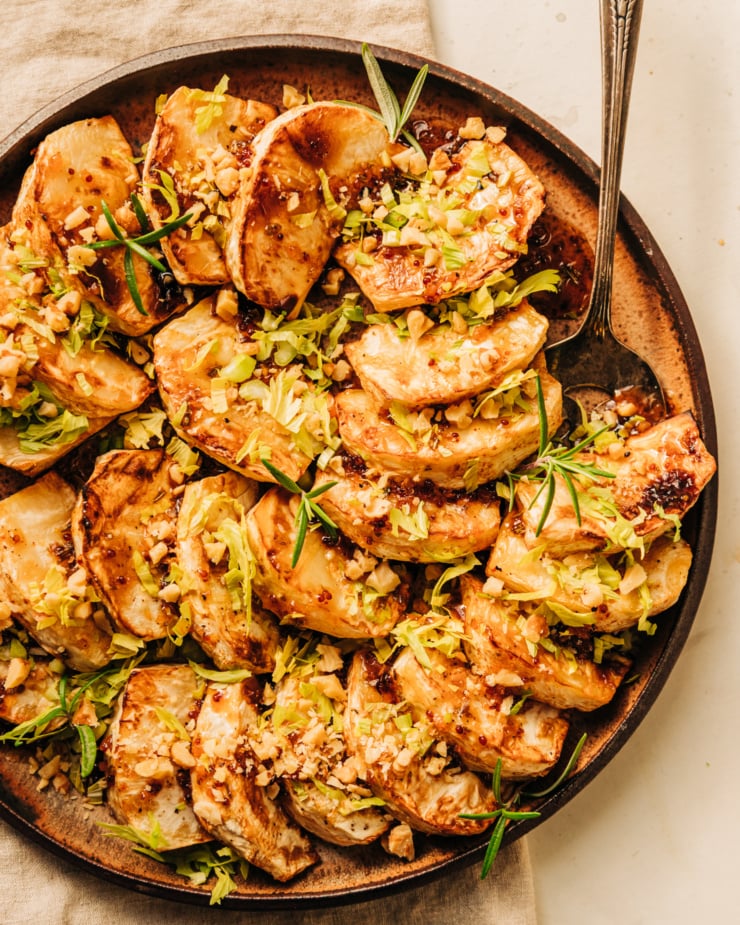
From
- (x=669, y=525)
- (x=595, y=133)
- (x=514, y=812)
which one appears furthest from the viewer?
(x=595, y=133)

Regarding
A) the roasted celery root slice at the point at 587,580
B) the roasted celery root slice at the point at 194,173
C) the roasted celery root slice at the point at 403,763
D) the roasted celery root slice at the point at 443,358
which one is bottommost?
the roasted celery root slice at the point at 403,763

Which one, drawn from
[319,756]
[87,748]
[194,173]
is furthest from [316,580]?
[194,173]

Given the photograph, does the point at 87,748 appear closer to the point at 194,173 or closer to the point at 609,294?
the point at 194,173

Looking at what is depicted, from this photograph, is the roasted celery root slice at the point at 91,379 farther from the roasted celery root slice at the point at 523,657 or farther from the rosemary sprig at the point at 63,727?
the roasted celery root slice at the point at 523,657

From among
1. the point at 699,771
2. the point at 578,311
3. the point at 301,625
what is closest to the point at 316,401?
Answer: the point at 301,625

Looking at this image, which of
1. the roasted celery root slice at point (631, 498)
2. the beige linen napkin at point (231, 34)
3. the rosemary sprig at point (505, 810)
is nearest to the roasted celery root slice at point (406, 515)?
the roasted celery root slice at point (631, 498)

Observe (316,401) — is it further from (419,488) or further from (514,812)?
(514,812)
